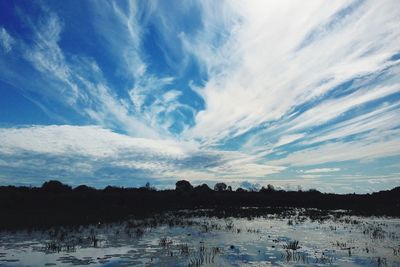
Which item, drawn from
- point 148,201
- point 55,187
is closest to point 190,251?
point 148,201

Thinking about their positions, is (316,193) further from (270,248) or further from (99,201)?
(270,248)

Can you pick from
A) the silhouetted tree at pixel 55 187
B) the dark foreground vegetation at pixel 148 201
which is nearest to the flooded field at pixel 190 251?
the dark foreground vegetation at pixel 148 201

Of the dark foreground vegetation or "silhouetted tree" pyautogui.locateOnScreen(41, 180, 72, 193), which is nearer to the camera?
the dark foreground vegetation

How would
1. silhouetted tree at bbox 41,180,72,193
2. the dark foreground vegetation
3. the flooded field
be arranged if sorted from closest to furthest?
the flooded field, the dark foreground vegetation, silhouetted tree at bbox 41,180,72,193

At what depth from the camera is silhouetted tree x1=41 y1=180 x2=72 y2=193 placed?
68081 millimetres

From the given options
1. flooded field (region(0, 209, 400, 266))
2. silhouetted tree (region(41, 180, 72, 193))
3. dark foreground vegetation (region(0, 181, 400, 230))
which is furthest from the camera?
silhouetted tree (region(41, 180, 72, 193))

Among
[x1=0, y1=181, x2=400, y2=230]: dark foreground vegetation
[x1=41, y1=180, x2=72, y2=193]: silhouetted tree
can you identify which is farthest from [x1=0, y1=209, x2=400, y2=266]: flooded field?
[x1=41, y1=180, x2=72, y2=193]: silhouetted tree

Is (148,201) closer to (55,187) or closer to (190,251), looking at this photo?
(55,187)

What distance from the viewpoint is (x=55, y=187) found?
6975cm

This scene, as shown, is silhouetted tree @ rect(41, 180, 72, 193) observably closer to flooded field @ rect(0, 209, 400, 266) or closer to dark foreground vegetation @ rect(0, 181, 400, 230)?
dark foreground vegetation @ rect(0, 181, 400, 230)

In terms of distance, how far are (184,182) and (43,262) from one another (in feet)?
379

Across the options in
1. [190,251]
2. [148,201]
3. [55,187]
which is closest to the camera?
[190,251]

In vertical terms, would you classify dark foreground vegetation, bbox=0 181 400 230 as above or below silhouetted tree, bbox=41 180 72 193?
below

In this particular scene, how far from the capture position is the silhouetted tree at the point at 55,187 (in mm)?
68081
